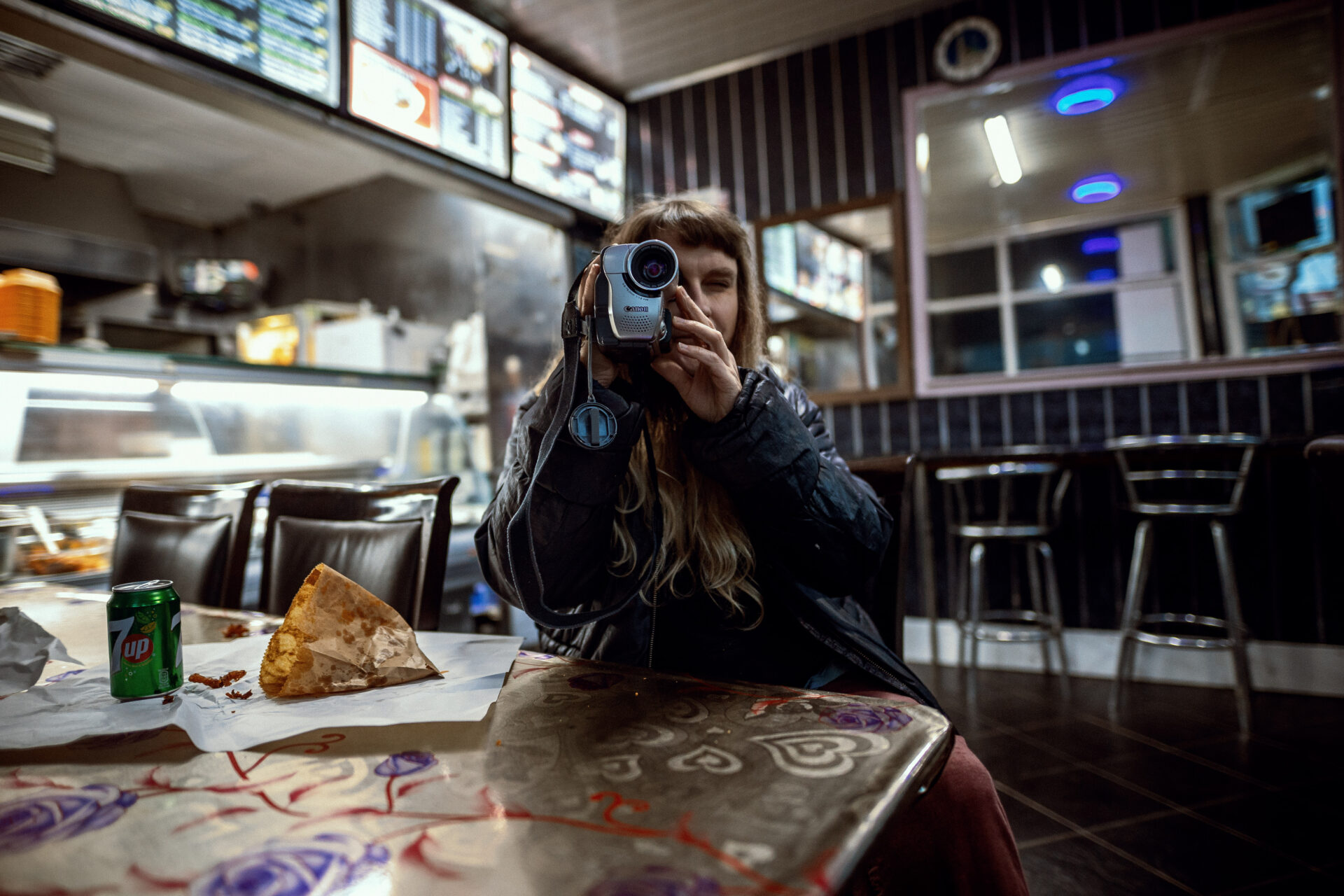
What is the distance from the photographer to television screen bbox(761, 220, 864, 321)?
384 cm

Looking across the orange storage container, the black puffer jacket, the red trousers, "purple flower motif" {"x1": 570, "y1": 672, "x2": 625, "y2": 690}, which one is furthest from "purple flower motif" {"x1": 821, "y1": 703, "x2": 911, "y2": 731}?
the orange storage container

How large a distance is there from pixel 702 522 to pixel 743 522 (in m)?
0.06

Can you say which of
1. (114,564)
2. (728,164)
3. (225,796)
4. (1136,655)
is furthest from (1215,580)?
(114,564)

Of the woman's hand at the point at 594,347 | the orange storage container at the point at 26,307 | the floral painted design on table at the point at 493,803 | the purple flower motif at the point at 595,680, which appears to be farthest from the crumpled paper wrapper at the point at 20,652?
the orange storage container at the point at 26,307

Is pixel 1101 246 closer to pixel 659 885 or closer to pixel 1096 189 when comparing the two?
pixel 1096 189

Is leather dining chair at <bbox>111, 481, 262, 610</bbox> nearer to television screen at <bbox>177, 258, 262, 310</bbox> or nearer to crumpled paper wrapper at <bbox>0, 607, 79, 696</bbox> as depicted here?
crumpled paper wrapper at <bbox>0, 607, 79, 696</bbox>

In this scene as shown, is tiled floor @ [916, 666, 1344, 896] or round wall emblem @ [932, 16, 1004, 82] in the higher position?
round wall emblem @ [932, 16, 1004, 82]

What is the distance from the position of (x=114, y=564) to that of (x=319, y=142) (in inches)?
66.9

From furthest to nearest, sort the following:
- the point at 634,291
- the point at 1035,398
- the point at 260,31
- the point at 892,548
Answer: the point at 1035,398
the point at 260,31
the point at 892,548
the point at 634,291

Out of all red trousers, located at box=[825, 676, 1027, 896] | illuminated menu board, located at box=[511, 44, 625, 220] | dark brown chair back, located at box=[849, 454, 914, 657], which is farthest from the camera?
illuminated menu board, located at box=[511, 44, 625, 220]

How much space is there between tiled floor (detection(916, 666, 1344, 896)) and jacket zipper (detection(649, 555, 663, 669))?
1.17m

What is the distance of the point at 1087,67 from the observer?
128 inches

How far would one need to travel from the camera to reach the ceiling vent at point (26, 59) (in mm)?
2891

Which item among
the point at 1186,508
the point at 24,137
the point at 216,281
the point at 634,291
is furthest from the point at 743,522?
the point at 216,281
